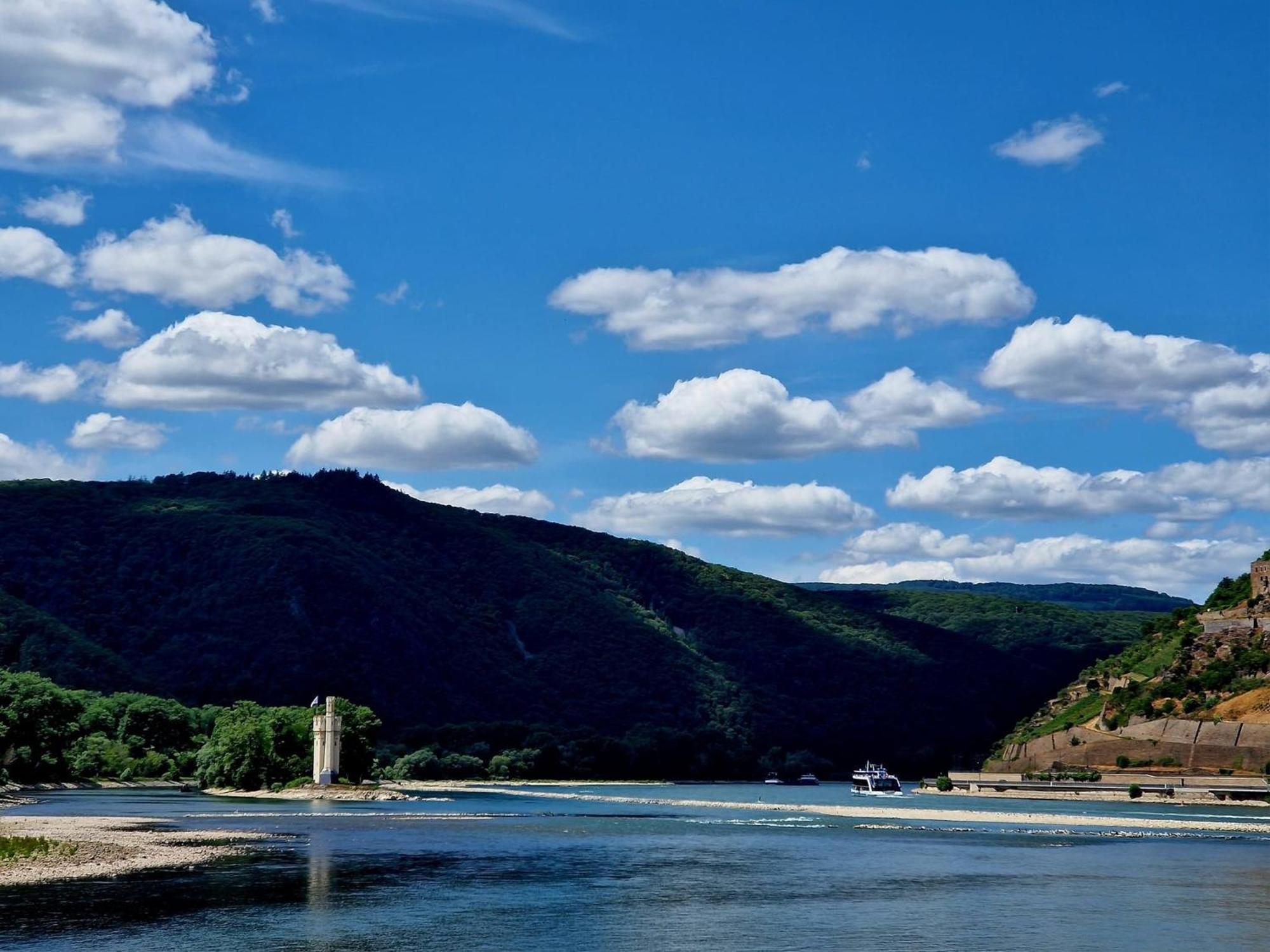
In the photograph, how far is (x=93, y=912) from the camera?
65438 mm

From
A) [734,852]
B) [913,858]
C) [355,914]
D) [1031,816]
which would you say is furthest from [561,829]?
[355,914]

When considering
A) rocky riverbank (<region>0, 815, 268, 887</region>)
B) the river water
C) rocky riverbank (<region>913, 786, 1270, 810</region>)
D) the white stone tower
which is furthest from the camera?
the white stone tower

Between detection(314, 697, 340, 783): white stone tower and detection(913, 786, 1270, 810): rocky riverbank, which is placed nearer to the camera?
detection(913, 786, 1270, 810): rocky riverbank

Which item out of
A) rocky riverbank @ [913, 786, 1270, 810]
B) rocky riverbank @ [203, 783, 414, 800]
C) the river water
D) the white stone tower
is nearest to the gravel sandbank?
the river water

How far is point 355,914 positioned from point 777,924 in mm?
18123

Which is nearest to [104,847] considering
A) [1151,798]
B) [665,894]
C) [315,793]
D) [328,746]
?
[665,894]

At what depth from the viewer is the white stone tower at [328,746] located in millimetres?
191250

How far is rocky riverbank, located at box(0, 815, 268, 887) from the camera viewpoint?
261 feet

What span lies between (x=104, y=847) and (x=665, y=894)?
3459 centimetres

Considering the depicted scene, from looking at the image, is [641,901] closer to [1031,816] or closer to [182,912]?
[182,912]

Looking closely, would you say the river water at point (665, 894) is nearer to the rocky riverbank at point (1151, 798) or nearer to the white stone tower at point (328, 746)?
the rocky riverbank at point (1151, 798)

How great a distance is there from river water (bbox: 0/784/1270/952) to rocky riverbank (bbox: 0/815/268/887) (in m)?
2.84

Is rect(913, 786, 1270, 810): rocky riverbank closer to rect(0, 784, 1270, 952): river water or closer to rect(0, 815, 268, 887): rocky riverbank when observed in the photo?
rect(0, 784, 1270, 952): river water

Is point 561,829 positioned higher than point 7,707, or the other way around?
point 7,707
